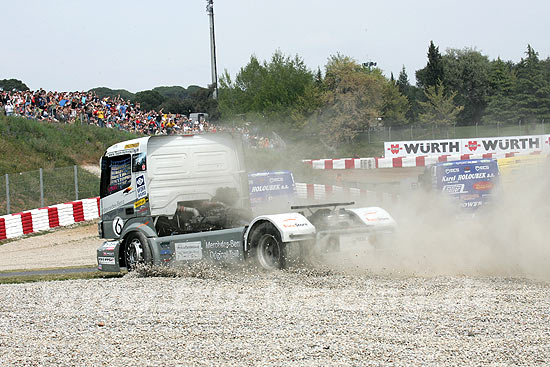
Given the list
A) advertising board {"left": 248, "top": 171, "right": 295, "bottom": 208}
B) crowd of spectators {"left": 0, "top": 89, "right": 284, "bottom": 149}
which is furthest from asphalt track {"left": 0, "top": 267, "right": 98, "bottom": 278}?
crowd of spectators {"left": 0, "top": 89, "right": 284, "bottom": 149}

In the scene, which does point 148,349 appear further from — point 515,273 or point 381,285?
point 515,273

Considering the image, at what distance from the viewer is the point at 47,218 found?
24953 millimetres

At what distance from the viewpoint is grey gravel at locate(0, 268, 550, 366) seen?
20.1 feet

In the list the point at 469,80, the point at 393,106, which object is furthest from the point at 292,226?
the point at 393,106

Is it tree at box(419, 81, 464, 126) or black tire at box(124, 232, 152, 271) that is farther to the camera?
tree at box(419, 81, 464, 126)

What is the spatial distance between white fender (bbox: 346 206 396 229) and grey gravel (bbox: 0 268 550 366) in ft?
3.86

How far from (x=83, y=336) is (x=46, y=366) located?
3.53 feet

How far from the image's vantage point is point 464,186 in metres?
16.8

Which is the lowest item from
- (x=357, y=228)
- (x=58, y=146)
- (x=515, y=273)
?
(x=515, y=273)

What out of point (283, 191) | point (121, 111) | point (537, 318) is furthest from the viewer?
point (121, 111)

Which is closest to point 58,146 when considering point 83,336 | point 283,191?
point 283,191

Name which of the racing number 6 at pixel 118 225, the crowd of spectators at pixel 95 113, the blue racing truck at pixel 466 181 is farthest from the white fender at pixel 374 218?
the crowd of spectators at pixel 95 113

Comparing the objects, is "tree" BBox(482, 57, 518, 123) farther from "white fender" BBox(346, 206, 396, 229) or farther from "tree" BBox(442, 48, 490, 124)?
"white fender" BBox(346, 206, 396, 229)

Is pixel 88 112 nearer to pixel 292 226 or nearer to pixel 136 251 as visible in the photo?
pixel 136 251
